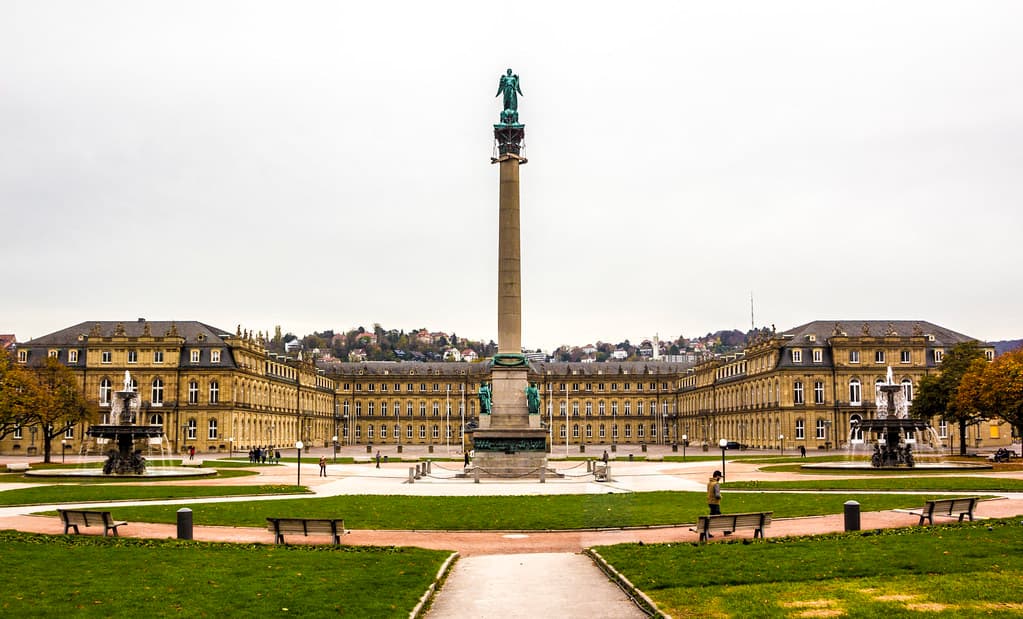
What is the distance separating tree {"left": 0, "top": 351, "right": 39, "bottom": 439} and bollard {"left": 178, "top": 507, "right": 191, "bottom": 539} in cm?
5009

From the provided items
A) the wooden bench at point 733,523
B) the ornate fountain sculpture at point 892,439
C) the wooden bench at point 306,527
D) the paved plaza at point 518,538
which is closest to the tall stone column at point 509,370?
the paved plaza at point 518,538

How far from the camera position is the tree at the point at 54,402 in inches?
2948

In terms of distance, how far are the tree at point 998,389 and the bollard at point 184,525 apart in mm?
62346

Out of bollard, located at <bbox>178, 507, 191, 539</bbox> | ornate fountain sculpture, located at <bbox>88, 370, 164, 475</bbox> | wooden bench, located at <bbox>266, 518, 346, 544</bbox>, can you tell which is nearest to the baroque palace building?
ornate fountain sculpture, located at <bbox>88, 370, 164, 475</bbox>

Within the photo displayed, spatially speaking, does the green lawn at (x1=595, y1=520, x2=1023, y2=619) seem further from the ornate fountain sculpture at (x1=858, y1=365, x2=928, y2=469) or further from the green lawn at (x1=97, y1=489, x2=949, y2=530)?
the ornate fountain sculpture at (x1=858, y1=365, x2=928, y2=469)

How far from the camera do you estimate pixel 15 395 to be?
237ft

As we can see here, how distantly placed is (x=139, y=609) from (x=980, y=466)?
56576mm

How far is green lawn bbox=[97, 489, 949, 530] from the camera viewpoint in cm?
3112

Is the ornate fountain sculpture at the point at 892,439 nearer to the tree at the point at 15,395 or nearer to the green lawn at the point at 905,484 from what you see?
the green lawn at the point at 905,484

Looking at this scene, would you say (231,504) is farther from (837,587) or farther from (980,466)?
(980,466)

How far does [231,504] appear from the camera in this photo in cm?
3809

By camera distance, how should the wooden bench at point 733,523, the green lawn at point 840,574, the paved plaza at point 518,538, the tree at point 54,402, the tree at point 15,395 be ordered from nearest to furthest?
the green lawn at point 840,574, the paved plaza at point 518,538, the wooden bench at point 733,523, the tree at point 15,395, the tree at point 54,402

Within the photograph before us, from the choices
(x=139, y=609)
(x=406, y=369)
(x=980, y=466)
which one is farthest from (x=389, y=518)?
(x=406, y=369)

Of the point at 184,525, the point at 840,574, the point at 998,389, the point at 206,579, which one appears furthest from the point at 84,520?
the point at 998,389
